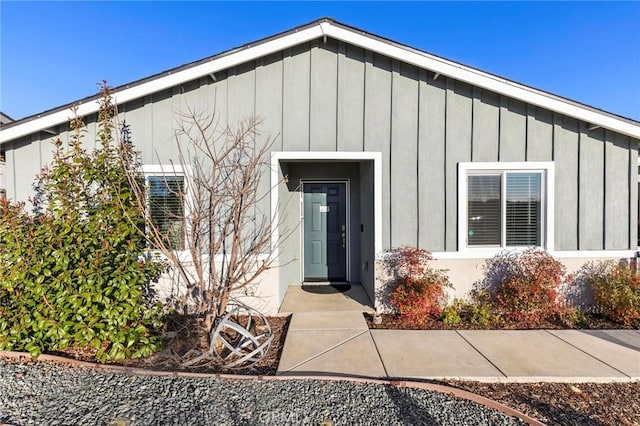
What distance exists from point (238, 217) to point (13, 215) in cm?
278

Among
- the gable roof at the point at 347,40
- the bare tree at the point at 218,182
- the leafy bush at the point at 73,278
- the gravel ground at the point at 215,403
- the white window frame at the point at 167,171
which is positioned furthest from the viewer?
the white window frame at the point at 167,171

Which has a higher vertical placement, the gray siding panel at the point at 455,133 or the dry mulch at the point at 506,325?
the gray siding panel at the point at 455,133

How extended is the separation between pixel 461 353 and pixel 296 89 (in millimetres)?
4482

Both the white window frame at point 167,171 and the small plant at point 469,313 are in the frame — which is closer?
the small plant at point 469,313

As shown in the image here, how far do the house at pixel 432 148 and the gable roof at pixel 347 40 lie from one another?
0.22 m

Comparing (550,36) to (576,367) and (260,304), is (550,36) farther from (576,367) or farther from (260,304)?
(260,304)

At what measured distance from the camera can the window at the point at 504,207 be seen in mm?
4887

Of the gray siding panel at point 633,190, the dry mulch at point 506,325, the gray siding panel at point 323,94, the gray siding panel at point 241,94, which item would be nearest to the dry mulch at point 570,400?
the dry mulch at point 506,325

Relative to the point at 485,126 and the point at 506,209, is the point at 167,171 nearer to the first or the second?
the point at 485,126

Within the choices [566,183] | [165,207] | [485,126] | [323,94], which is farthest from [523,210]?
[165,207]

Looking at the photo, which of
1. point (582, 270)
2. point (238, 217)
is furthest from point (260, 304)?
point (582, 270)

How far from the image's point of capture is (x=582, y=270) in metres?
4.89

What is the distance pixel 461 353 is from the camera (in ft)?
11.8

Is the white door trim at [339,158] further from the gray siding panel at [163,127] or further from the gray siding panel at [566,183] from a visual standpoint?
the gray siding panel at [566,183]
